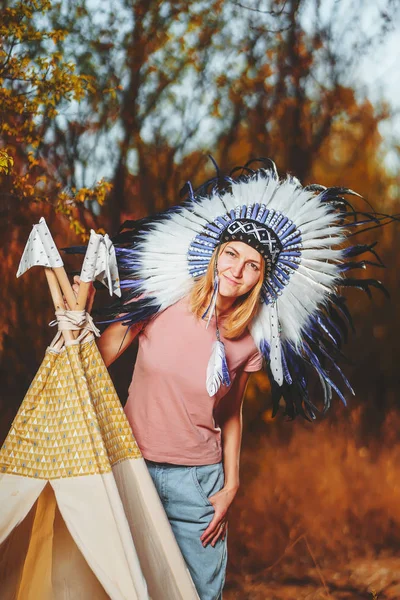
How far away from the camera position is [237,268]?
1932 mm

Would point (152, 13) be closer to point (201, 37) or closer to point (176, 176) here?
point (201, 37)

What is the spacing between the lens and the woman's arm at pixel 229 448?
198 centimetres

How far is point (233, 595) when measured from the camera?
127 inches

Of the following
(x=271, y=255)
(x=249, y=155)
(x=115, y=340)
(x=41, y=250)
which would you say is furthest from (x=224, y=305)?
(x=249, y=155)

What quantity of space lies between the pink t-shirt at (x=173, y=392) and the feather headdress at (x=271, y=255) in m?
0.08

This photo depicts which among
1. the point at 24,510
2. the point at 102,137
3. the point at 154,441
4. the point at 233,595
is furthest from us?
the point at 102,137

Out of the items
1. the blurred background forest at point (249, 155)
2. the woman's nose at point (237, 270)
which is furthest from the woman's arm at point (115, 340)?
the blurred background forest at point (249, 155)

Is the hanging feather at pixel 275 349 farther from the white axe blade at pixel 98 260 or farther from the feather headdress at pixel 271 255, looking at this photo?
the white axe blade at pixel 98 260

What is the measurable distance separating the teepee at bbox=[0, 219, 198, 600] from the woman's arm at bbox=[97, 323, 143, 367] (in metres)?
0.18

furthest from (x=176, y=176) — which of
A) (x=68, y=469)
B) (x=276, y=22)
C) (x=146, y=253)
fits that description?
(x=68, y=469)

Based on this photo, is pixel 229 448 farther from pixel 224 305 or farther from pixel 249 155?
pixel 249 155

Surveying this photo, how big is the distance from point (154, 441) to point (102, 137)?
1901 millimetres

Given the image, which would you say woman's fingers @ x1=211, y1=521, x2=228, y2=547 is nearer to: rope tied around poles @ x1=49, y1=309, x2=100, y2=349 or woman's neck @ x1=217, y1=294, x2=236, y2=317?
woman's neck @ x1=217, y1=294, x2=236, y2=317

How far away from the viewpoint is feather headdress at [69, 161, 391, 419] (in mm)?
1989
